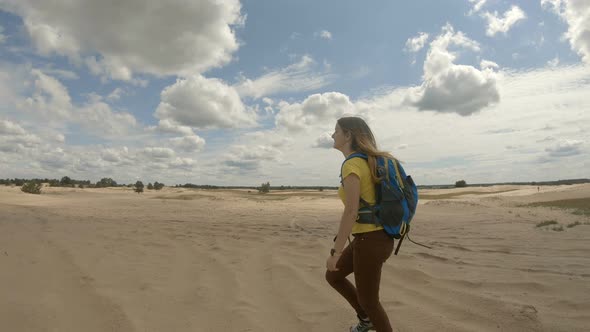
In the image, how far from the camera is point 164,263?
A: 5430mm

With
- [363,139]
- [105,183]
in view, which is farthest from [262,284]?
[105,183]

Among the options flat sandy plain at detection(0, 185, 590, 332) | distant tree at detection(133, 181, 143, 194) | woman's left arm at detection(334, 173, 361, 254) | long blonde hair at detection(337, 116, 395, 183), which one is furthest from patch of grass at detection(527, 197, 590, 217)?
distant tree at detection(133, 181, 143, 194)

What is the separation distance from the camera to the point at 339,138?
2887 millimetres

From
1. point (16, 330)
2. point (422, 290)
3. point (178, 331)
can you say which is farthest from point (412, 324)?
point (16, 330)

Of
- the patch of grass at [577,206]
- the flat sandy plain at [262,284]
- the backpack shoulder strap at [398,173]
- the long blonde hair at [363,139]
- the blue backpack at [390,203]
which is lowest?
the flat sandy plain at [262,284]

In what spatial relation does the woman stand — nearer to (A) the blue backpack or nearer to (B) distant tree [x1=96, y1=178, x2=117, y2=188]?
(A) the blue backpack

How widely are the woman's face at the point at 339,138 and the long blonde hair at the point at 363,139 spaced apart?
29 millimetres

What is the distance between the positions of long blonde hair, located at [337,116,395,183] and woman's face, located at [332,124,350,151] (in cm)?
3

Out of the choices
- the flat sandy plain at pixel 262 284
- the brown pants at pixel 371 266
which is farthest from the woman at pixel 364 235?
the flat sandy plain at pixel 262 284

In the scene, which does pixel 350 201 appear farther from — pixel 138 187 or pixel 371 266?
pixel 138 187

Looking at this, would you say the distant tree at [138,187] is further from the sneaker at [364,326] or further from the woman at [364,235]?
the woman at [364,235]

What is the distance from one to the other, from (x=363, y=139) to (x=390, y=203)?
55 centimetres

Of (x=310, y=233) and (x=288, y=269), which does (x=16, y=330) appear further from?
(x=310, y=233)

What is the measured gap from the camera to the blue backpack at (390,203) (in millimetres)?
2516
